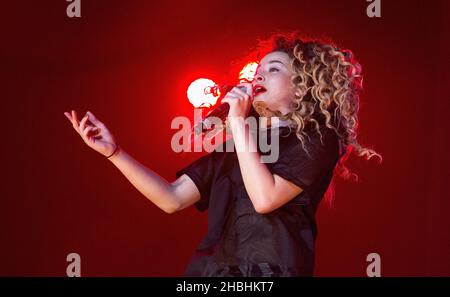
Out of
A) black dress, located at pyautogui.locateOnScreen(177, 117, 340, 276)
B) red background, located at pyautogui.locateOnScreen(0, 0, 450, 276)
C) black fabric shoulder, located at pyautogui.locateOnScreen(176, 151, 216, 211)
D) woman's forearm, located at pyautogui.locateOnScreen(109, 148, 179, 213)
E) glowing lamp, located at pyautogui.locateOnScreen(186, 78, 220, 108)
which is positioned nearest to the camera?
black dress, located at pyautogui.locateOnScreen(177, 117, 340, 276)

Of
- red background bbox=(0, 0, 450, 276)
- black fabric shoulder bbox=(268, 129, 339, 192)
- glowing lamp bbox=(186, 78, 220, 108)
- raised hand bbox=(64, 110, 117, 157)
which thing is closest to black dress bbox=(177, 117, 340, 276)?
black fabric shoulder bbox=(268, 129, 339, 192)

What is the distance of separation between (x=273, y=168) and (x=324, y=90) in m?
0.28

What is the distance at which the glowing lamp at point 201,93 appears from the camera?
235cm

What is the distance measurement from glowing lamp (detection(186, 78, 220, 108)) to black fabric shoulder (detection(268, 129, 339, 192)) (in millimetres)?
633

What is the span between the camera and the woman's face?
72.7 inches

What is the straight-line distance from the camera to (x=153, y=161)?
2.58 m

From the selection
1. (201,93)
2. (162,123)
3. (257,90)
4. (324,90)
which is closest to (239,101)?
(257,90)

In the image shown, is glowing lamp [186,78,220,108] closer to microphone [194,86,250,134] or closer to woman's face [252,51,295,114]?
woman's face [252,51,295,114]
